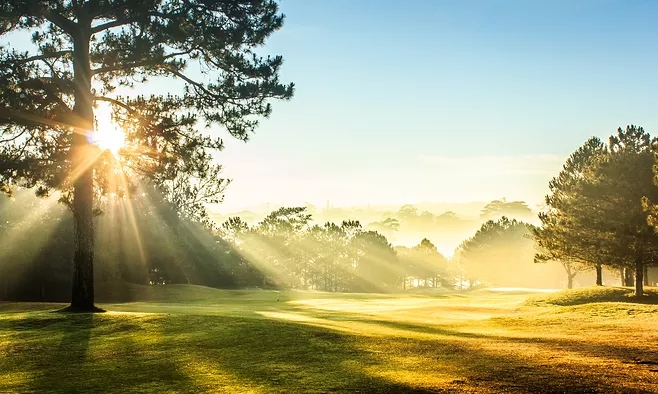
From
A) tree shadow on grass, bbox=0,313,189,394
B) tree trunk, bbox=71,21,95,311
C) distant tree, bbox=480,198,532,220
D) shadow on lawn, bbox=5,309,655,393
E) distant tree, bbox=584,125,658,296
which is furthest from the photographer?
distant tree, bbox=480,198,532,220

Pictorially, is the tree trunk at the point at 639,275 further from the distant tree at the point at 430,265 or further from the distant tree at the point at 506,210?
the distant tree at the point at 506,210

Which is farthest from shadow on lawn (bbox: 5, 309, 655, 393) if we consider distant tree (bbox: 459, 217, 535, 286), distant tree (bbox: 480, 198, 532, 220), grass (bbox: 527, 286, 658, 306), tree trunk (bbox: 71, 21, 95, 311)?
distant tree (bbox: 480, 198, 532, 220)

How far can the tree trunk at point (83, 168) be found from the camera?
2572 cm

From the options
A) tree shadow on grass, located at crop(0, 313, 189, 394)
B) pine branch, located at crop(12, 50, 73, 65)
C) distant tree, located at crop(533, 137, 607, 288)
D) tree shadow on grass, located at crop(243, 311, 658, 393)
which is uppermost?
pine branch, located at crop(12, 50, 73, 65)

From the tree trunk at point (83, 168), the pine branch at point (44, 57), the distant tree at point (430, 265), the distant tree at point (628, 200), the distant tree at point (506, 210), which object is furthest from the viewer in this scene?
the distant tree at point (506, 210)

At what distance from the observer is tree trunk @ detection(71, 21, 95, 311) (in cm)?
2572

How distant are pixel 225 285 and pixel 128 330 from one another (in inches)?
2546

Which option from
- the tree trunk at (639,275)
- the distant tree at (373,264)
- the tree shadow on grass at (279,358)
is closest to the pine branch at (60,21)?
the tree shadow on grass at (279,358)

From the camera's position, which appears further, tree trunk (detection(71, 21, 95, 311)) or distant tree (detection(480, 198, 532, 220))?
distant tree (detection(480, 198, 532, 220))

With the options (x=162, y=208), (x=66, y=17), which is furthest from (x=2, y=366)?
(x=162, y=208)

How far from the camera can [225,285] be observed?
82938 mm

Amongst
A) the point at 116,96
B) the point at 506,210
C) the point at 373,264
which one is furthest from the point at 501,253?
the point at 116,96

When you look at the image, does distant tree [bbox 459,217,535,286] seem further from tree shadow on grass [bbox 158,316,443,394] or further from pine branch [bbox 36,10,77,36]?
tree shadow on grass [bbox 158,316,443,394]

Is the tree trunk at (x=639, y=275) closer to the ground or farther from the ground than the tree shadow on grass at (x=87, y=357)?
farther from the ground
